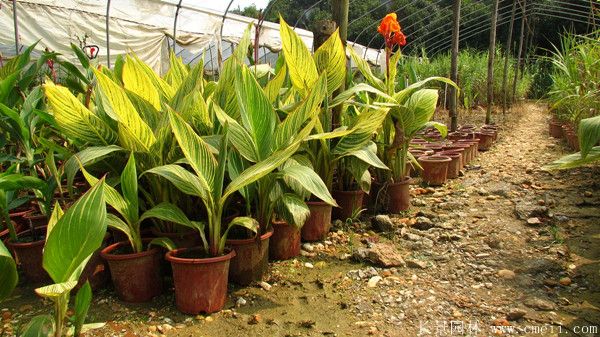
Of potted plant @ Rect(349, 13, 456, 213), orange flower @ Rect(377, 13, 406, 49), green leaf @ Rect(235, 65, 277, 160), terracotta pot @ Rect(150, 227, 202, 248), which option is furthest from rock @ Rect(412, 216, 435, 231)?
terracotta pot @ Rect(150, 227, 202, 248)

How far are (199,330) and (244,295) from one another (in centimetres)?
27

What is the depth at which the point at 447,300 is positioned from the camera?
1.63 meters

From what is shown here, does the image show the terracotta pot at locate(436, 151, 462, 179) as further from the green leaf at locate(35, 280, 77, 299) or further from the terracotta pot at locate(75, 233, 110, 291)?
the green leaf at locate(35, 280, 77, 299)

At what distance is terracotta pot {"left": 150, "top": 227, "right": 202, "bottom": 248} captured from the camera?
67.5 inches

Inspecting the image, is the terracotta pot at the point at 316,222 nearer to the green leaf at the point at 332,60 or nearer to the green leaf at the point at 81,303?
the green leaf at the point at 332,60

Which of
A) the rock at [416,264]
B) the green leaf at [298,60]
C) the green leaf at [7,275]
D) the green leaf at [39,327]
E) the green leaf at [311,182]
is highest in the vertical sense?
the green leaf at [298,60]

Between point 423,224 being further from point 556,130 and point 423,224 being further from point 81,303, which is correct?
point 556,130

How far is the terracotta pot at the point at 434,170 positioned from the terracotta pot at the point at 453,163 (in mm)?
206

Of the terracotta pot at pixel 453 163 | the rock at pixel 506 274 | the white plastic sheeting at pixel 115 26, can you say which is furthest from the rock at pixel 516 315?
the white plastic sheeting at pixel 115 26

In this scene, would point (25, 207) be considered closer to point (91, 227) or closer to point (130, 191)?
point (130, 191)

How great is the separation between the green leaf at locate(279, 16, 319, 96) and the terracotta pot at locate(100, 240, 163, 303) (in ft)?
3.09

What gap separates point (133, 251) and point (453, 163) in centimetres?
258

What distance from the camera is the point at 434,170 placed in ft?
10.7

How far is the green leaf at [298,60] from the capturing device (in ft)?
6.32
